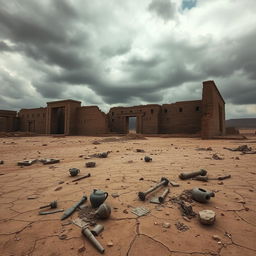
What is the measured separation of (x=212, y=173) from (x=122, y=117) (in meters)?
21.4

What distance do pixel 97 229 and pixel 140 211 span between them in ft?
1.71

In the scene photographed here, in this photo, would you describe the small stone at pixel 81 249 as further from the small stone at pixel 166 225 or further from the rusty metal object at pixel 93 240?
the small stone at pixel 166 225

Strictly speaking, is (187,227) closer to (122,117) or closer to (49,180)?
(49,180)

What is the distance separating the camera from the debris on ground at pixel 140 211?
1.61 metres

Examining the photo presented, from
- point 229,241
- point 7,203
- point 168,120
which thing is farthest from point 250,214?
point 168,120

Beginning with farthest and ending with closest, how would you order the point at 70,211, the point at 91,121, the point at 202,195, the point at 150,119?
the point at 150,119
the point at 91,121
the point at 202,195
the point at 70,211

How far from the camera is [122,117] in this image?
24.1 meters

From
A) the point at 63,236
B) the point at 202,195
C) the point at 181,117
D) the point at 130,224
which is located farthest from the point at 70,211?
the point at 181,117

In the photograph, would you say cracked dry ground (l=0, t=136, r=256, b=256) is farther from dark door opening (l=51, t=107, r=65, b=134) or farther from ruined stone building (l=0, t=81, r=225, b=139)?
dark door opening (l=51, t=107, r=65, b=134)

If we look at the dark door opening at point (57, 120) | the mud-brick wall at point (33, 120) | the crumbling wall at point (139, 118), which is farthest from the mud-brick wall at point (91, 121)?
the mud-brick wall at point (33, 120)

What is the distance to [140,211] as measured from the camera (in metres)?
1.65

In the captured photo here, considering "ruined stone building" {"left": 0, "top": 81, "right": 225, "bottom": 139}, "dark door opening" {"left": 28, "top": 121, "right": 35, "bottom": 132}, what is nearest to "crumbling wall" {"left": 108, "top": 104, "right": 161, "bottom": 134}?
"ruined stone building" {"left": 0, "top": 81, "right": 225, "bottom": 139}

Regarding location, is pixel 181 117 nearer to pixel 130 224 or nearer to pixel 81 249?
pixel 130 224

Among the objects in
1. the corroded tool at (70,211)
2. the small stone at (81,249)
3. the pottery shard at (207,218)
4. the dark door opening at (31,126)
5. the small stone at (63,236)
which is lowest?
the small stone at (63,236)
